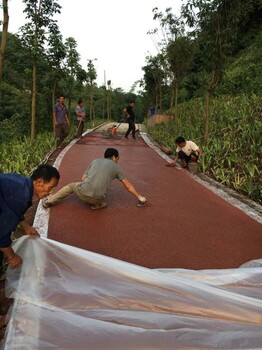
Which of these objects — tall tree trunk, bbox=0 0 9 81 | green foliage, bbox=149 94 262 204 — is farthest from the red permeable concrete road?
tall tree trunk, bbox=0 0 9 81

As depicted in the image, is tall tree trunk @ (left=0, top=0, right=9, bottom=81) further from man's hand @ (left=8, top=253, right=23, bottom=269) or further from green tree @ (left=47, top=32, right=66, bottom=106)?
man's hand @ (left=8, top=253, right=23, bottom=269)

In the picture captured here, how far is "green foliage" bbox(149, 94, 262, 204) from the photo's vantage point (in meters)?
8.16

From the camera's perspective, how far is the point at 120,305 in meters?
2.88

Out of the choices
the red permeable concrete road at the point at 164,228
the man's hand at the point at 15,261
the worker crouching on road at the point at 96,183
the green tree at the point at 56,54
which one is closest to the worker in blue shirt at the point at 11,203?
the man's hand at the point at 15,261

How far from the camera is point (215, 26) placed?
35.1 feet

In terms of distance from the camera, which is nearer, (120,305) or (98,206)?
(120,305)

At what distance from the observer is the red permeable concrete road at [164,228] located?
4551 mm

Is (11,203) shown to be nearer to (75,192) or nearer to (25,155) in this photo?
(75,192)

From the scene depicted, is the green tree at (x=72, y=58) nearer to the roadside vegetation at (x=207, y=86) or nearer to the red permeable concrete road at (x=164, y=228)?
the roadside vegetation at (x=207, y=86)

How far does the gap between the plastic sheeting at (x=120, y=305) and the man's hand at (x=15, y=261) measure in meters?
0.05

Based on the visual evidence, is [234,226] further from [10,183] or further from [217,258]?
[10,183]

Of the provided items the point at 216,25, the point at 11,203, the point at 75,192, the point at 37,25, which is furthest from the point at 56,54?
the point at 11,203

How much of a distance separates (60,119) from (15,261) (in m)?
10.1

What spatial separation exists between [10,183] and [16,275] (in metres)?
0.77
